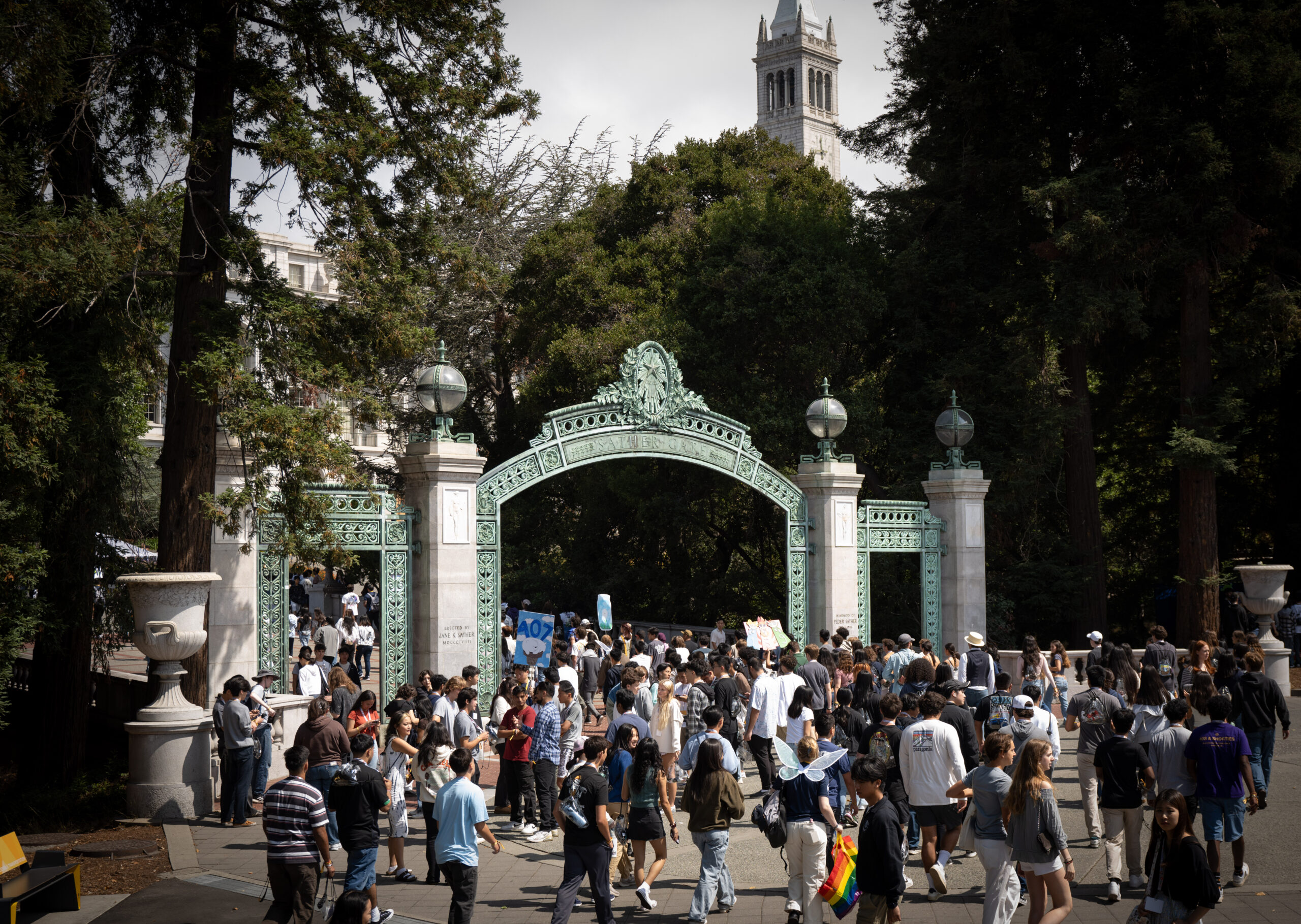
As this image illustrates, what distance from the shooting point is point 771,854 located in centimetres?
1088

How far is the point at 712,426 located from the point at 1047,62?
12188 millimetres

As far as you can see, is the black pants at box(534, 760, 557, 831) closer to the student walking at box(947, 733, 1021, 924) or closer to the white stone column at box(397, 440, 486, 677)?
the white stone column at box(397, 440, 486, 677)

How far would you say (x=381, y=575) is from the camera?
573 inches

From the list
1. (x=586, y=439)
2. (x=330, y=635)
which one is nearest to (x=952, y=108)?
(x=586, y=439)

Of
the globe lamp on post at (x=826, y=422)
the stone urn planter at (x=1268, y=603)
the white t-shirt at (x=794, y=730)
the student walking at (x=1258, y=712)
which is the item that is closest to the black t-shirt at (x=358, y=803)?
the white t-shirt at (x=794, y=730)

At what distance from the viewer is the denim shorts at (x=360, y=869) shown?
27.9ft

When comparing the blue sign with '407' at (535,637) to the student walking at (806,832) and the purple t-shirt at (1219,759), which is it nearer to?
the student walking at (806,832)

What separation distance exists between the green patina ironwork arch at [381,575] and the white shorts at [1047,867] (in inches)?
346

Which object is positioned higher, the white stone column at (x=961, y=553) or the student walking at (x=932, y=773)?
the white stone column at (x=961, y=553)

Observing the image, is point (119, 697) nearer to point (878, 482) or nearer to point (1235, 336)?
point (878, 482)

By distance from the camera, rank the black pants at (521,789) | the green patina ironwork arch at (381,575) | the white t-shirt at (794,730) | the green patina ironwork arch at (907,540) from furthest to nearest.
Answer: the green patina ironwork arch at (907,540)
the green patina ironwork arch at (381,575)
the black pants at (521,789)
the white t-shirt at (794,730)

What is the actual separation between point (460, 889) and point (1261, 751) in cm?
801

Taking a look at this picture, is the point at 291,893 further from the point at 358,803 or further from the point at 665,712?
the point at 665,712

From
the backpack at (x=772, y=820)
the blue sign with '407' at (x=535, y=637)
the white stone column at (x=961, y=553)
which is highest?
the white stone column at (x=961, y=553)
